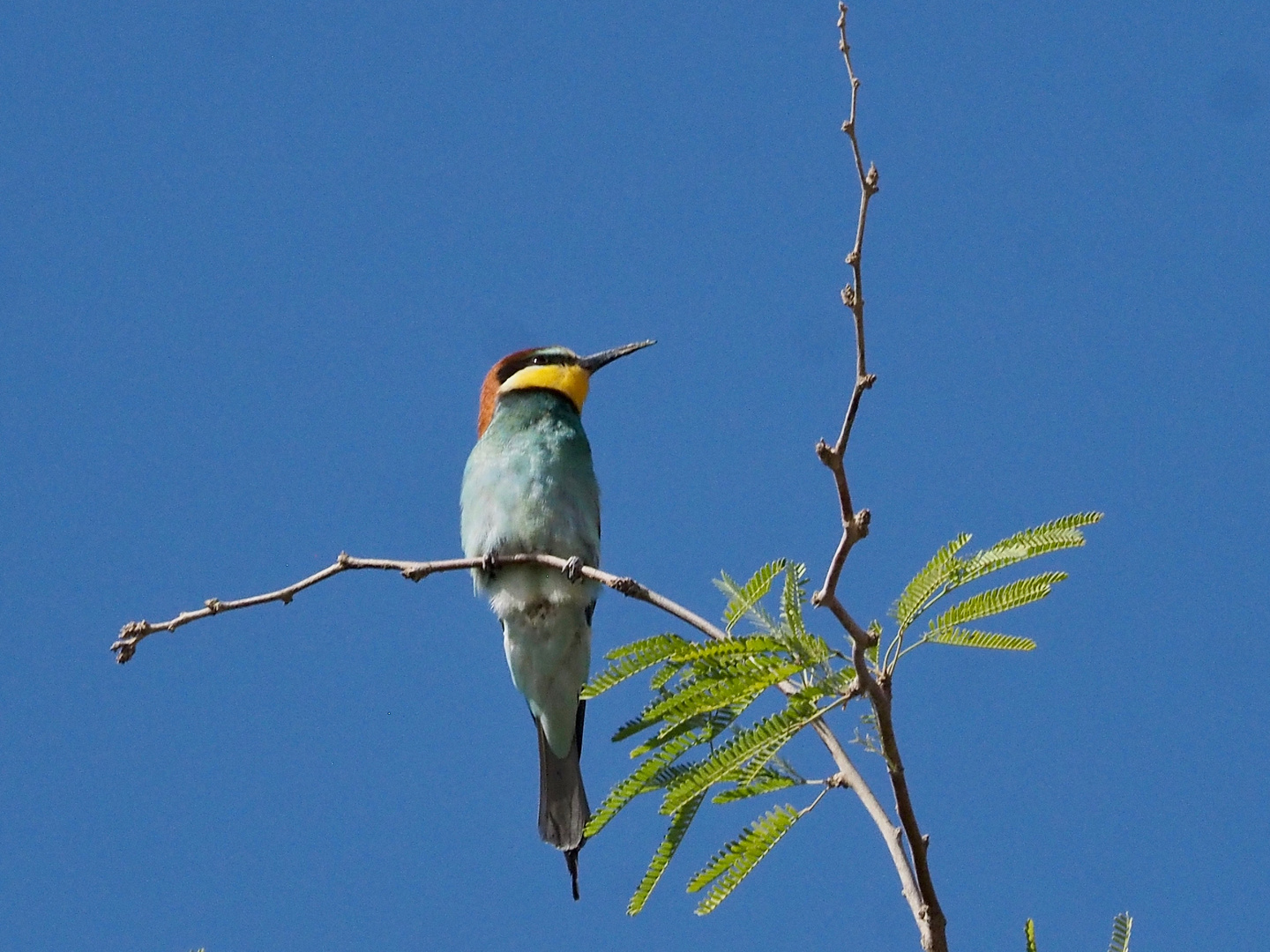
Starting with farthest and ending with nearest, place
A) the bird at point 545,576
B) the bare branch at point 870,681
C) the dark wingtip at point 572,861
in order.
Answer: the bird at point 545,576
the dark wingtip at point 572,861
the bare branch at point 870,681

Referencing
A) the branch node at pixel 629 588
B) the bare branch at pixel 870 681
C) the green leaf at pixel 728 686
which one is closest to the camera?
the bare branch at pixel 870 681

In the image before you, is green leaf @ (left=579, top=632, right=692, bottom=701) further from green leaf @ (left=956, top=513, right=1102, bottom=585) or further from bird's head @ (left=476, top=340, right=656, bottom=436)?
bird's head @ (left=476, top=340, right=656, bottom=436)

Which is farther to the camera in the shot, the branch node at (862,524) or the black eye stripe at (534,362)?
the black eye stripe at (534,362)

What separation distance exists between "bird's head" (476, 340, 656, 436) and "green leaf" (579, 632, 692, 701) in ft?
9.11

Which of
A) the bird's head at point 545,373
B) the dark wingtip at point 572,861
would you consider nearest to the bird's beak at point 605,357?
the bird's head at point 545,373

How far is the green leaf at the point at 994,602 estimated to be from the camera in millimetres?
2627

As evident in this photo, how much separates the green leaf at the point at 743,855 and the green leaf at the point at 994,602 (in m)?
0.44

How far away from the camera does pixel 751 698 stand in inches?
98.8

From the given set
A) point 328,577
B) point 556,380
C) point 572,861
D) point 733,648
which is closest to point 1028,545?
point 733,648

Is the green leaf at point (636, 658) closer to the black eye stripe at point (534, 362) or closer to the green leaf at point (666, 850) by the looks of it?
the green leaf at point (666, 850)

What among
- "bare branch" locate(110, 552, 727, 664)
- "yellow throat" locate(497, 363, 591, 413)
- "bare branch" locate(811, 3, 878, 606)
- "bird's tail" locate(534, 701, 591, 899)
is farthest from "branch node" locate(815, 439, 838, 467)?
"yellow throat" locate(497, 363, 591, 413)

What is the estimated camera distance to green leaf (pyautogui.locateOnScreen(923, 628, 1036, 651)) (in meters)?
2.60

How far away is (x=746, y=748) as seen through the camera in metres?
2.44

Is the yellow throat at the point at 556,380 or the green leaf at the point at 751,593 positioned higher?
the yellow throat at the point at 556,380
